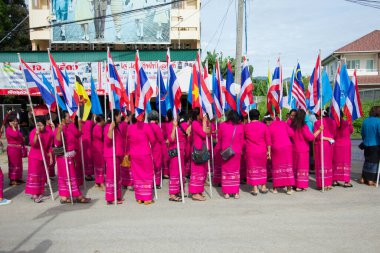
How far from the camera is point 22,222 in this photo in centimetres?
609

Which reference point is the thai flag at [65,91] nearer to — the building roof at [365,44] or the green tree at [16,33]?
the green tree at [16,33]

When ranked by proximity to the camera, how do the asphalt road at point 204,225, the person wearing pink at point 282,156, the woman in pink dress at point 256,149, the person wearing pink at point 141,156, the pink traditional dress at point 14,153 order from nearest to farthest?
the asphalt road at point 204,225 < the person wearing pink at point 141,156 < the woman in pink dress at point 256,149 < the person wearing pink at point 282,156 < the pink traditional dress at point 14,153

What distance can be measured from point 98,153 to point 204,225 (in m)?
4.09

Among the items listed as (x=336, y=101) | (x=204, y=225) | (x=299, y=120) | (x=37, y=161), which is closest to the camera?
(x=204, y=225)

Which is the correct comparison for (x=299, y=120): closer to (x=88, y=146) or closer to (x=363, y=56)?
(x=88, y=146)

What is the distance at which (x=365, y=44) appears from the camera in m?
41.8

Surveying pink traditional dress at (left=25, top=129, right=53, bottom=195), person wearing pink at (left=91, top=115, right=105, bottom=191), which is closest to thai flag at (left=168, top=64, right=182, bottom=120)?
person wearing pink at (left=91, top=115, right=105, bottom=191)

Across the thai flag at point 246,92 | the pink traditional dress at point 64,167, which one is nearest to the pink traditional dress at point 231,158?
the thai flag at point 246,92

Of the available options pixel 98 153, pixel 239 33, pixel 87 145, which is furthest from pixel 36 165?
pixel 239 33

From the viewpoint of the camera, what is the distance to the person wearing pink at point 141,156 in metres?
7.07

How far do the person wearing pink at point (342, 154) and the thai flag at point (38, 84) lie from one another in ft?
20.0

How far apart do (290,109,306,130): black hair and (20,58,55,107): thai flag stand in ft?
16.2

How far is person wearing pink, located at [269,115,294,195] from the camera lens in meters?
7.88

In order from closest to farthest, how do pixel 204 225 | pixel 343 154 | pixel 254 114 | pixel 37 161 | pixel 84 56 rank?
1. pixel 204 225
2. pixel 37 161
3. pixel 254 114
4. pixel 343 154
5. pixel 84 56
